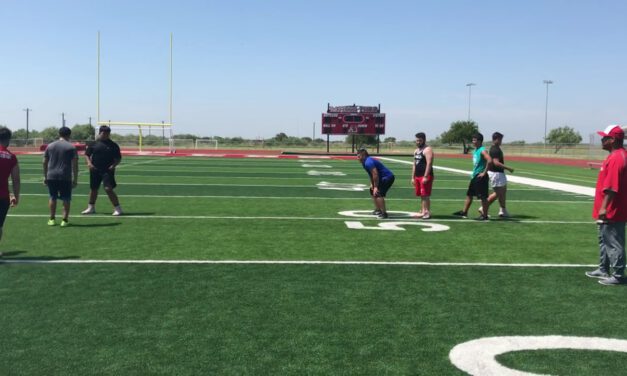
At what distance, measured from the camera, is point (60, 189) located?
8.63 metres

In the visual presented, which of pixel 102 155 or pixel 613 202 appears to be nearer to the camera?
pixel 613 202

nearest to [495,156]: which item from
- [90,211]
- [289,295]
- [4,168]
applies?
[289,295]

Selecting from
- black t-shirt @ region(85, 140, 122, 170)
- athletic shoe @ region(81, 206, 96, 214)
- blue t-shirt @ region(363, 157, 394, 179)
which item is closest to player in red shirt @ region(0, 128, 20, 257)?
black t-shirt @ region(85, 140, 122, 170)

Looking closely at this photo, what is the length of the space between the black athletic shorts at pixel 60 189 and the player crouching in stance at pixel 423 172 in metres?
6.06

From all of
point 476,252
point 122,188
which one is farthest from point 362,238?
point 122,188

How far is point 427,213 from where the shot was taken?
32.7 ft

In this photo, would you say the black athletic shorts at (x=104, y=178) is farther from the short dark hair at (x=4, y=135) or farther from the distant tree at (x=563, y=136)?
the distant tree at (x=563, y=136)

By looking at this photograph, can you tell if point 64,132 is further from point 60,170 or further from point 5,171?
point 5,171

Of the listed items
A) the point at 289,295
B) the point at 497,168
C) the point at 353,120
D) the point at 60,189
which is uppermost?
the point at 353,120

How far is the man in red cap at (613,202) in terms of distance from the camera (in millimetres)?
5254

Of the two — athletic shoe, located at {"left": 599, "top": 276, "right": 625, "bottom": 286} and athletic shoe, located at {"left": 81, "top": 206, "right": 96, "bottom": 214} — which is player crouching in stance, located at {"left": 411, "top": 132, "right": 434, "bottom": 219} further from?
athletic shoe, located at {"left": 81, "top": 206, "right": 96, "bottom": 214}

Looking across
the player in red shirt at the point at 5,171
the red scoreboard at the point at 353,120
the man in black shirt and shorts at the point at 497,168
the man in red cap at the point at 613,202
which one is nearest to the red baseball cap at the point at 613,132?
the man in red cap at the point at 613,202

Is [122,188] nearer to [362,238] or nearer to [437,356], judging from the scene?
[362,238]

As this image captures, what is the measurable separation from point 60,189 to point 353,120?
4091cm
